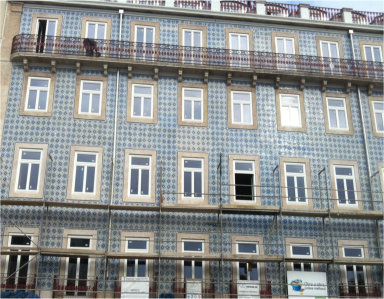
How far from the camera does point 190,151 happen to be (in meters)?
22.7

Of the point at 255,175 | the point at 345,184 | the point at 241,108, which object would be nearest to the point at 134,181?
the point at 255,175

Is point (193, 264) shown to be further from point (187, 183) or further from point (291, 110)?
point (291, 110)

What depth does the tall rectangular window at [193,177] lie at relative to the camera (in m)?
22.1

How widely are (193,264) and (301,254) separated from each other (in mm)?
4358

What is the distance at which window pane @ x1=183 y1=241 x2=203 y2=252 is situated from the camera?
21.4m

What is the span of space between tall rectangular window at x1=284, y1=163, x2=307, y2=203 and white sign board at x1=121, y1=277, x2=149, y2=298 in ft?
22.1

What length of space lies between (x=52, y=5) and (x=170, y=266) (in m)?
12.8

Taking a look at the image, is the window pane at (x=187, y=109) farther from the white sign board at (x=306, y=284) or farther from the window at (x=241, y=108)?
the white sign board at (x=306, y=284)

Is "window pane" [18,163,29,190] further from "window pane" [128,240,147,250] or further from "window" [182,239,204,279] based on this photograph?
"window" [182,239,204,279]

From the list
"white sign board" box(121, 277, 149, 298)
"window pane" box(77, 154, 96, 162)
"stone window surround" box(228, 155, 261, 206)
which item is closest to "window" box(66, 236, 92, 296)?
"white sign board" box(121, 277, 149, 298)

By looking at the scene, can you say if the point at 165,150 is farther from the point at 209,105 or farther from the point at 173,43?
the point at 173,43

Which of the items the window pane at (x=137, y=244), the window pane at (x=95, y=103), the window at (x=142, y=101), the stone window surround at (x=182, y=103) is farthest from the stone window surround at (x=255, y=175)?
the window pane at (x=95, y=103)

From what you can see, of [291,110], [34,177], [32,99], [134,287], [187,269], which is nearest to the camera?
[134,287]

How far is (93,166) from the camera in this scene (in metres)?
22.0
